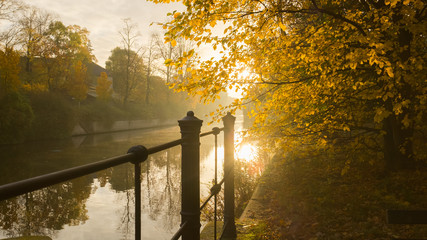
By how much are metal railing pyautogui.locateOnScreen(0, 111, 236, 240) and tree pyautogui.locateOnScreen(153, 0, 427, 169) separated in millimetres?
1381

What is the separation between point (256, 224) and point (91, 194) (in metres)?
6.65

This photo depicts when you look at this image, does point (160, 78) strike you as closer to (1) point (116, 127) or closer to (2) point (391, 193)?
(1) point (116, 127)

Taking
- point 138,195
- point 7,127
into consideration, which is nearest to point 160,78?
point 7,127

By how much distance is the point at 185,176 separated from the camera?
7.64ft

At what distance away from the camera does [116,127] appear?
35938 millimetres

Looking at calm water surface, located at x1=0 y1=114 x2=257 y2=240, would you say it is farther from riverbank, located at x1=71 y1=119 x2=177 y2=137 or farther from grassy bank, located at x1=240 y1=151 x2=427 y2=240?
riverbank, located at x1=71 y1=119 x2=177 y2=137

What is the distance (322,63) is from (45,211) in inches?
315

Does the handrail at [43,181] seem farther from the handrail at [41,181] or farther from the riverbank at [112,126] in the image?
the riverbank at [112,126]

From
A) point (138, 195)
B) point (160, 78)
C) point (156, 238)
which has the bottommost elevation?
point (156, 238)

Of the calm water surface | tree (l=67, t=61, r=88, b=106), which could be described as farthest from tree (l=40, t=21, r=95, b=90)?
the calm water surface

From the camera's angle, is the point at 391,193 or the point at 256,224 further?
the point at 391,193

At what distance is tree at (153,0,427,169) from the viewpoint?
418 cm

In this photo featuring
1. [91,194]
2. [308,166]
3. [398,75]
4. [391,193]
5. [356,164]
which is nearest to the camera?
[398,75]

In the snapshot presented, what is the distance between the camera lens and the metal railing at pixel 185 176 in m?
0.92
